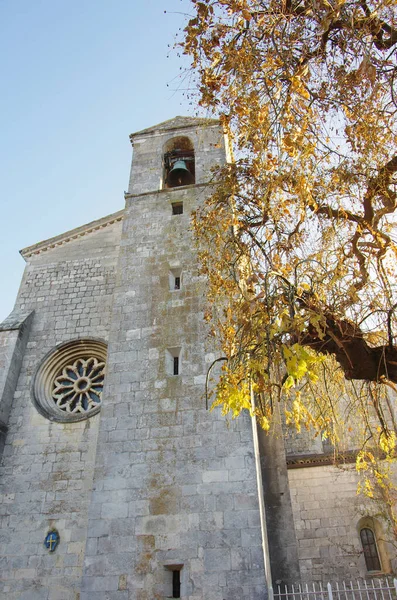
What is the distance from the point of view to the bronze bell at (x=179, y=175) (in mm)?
11711

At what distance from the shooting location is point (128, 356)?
8672 millimetres

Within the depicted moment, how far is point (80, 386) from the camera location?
10.2m

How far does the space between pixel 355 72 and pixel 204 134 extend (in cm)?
752

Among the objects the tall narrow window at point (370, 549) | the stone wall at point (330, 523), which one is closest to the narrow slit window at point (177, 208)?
the stone wall at point (330, 523)

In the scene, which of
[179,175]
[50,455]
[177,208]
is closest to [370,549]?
[50,455]

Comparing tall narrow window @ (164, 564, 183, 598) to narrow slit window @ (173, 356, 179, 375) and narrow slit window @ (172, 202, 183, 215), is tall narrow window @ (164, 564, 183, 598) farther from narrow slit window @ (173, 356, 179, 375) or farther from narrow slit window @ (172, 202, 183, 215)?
narrow slit window @ (172, 202, 183, 215)

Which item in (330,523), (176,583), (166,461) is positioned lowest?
(176,583)

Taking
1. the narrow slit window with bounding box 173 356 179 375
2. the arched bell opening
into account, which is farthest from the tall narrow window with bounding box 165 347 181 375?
the arched bell opening

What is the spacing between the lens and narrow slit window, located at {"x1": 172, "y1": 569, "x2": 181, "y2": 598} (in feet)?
21.6

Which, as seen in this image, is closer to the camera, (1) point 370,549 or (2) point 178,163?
(1) point 370,549

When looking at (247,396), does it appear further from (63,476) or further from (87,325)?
(87,325)

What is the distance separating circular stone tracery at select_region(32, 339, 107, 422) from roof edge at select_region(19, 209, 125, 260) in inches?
119

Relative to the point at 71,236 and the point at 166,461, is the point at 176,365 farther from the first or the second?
the point at 71,236

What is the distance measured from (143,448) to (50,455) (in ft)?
7.47
